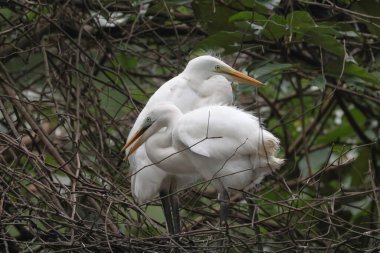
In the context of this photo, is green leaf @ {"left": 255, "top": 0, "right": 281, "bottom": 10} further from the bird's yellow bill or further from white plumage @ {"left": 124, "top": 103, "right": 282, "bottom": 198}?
the bird's yellow bill

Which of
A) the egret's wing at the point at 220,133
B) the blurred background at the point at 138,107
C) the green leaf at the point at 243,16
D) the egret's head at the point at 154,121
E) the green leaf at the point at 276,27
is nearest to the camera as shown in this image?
the blurred background at the point at 138,107

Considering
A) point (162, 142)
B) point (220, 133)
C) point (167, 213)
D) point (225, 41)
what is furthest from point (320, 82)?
point (167, 213)

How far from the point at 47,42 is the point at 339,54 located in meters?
1.29

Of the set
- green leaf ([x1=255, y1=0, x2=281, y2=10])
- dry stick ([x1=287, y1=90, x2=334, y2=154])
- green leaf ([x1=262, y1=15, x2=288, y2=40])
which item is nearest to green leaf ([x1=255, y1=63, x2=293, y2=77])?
green leaf ([x1=262, y1=15, x2=288, y2=40])

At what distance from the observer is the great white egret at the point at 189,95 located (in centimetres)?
373

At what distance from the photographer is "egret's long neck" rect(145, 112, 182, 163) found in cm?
355

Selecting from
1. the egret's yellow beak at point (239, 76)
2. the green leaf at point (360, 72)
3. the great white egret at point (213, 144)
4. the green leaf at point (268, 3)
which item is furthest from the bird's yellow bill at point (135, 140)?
the green leaf at point (360, 72)

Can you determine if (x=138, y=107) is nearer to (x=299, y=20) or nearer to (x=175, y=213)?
(x=175, y=213)

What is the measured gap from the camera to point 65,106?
3998 millimetres

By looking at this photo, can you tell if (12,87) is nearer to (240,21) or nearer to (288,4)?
(240,21)

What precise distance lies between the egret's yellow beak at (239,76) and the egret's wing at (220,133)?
283 millimetres

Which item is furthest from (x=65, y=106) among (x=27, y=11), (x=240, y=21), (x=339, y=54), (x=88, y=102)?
(x=339, y=54)

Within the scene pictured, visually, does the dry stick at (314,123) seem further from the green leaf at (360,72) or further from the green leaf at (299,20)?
the green leaf at (299,20)

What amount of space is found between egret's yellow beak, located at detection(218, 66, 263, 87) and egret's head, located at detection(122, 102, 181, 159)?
29cm
